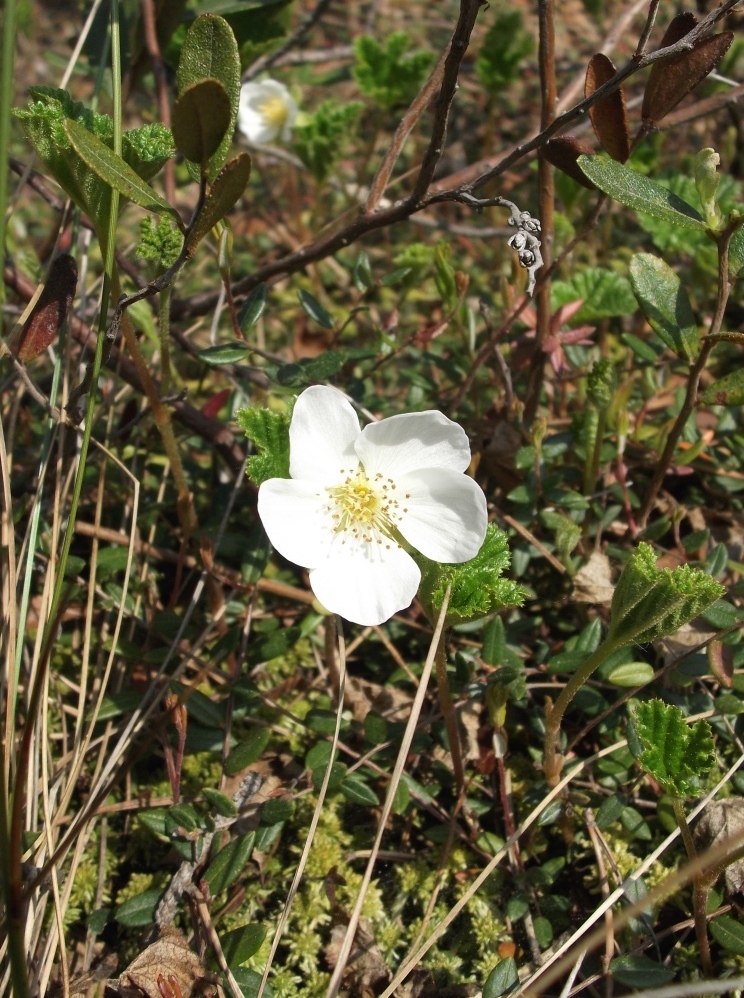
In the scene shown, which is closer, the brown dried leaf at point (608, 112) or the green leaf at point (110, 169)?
the green leaf at point (110, 169)

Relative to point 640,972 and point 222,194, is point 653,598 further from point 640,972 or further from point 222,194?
point 222,194

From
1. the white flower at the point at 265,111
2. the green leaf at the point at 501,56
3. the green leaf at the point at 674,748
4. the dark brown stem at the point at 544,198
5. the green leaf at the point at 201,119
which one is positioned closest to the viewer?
the green leaf at the point at 201,119

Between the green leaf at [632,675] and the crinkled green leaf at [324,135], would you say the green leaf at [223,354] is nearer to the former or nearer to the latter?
the green leaf at [632,675]

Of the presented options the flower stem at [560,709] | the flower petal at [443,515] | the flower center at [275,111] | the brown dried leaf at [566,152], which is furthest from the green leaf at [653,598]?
the flower center at [275,111]

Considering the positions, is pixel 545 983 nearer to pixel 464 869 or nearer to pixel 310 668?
pixel 464 869

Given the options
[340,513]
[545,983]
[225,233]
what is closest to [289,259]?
[225,233]

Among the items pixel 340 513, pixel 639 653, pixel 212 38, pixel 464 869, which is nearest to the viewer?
pixel 212 38
